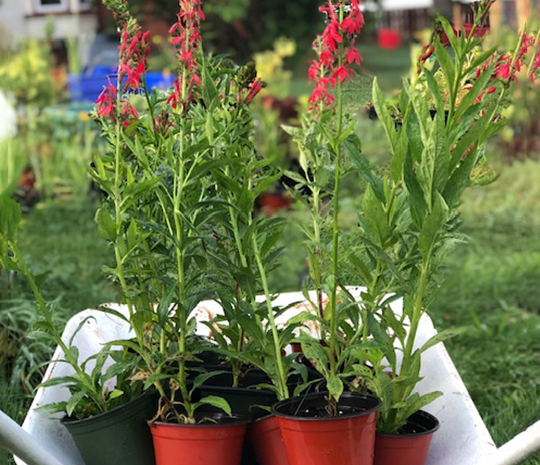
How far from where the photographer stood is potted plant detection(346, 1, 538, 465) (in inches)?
54.3

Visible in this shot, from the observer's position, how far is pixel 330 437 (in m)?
1.42

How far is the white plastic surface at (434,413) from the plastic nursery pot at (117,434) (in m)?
0.05

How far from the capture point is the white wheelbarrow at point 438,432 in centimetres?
128

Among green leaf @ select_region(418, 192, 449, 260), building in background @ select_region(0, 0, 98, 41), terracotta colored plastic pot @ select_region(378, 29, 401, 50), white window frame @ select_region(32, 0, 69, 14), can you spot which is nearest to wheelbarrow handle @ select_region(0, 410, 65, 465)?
green leaf @ select_region(418, 192, 449, 260)

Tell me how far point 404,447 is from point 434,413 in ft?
0.74

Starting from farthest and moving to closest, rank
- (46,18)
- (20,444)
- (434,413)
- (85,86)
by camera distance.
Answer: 1. (46,18)
2. (85,86)
3. (434,413)
4. (20,444)

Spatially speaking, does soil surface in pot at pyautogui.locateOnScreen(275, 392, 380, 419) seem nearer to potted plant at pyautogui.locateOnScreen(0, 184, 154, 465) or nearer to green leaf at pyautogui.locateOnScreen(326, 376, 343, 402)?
green leaf at pyautogui.locateOnScreen(326, 376, 343, 402)

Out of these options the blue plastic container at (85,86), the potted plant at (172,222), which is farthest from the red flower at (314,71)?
the blue plastic container at (85,86)

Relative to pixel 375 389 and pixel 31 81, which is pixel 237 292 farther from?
pixel 31 81

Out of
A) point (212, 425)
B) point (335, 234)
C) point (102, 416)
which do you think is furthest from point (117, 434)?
point (335, 234)

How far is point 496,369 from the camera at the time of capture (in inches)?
125

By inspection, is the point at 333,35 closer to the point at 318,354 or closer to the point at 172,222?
the point at 172,222

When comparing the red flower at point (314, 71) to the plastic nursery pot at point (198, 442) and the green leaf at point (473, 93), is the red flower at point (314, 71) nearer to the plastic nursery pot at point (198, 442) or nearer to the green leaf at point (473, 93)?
the green leaf at point (473, 93)

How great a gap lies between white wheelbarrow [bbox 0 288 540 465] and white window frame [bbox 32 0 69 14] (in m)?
7.94
